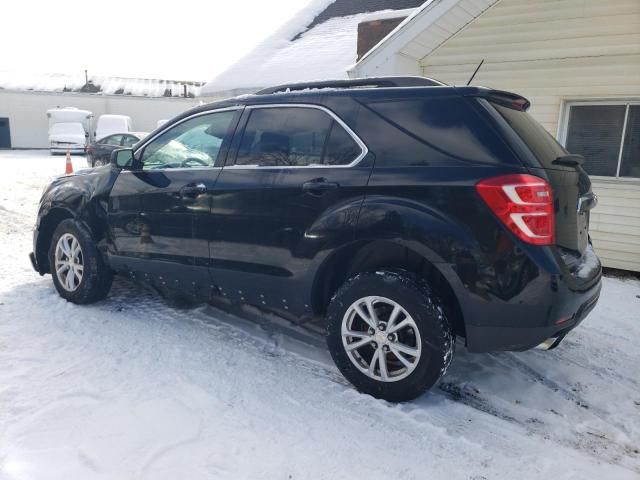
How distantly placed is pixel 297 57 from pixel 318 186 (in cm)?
1158

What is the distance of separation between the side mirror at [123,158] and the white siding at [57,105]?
2948 centimetres

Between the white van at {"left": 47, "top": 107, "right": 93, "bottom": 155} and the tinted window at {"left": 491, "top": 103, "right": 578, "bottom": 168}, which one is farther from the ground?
the white van at {"left": 47, "top": 107, "right": 93, "bottom": 155}

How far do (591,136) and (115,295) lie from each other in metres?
6.29

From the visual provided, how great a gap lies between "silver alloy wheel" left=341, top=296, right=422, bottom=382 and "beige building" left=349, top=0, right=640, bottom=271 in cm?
497

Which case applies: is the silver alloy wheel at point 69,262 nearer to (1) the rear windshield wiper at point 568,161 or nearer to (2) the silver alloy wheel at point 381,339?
(2) the silver alloy wheel at point 381,339

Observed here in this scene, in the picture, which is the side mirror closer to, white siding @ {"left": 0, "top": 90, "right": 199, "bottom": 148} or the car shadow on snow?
the car shadow on snow

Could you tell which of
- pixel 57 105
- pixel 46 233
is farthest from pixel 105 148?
pixel 57 105

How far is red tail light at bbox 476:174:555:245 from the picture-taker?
2621 mm

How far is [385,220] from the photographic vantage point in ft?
9.64

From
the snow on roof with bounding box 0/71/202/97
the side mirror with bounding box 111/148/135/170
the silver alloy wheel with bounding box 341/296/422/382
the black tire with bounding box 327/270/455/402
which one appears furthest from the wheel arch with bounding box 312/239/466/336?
the snow on roof with bounding box 0/71/202/97

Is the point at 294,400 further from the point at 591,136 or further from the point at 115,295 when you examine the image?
the point at 591,136

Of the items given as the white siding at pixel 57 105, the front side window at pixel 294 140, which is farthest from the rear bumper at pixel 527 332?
the white siding at pixel 57 105

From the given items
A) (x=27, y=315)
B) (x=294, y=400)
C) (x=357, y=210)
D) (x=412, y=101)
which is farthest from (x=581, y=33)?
(x=27, y=315)

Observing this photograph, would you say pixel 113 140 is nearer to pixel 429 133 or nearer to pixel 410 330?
pixel 429 133
